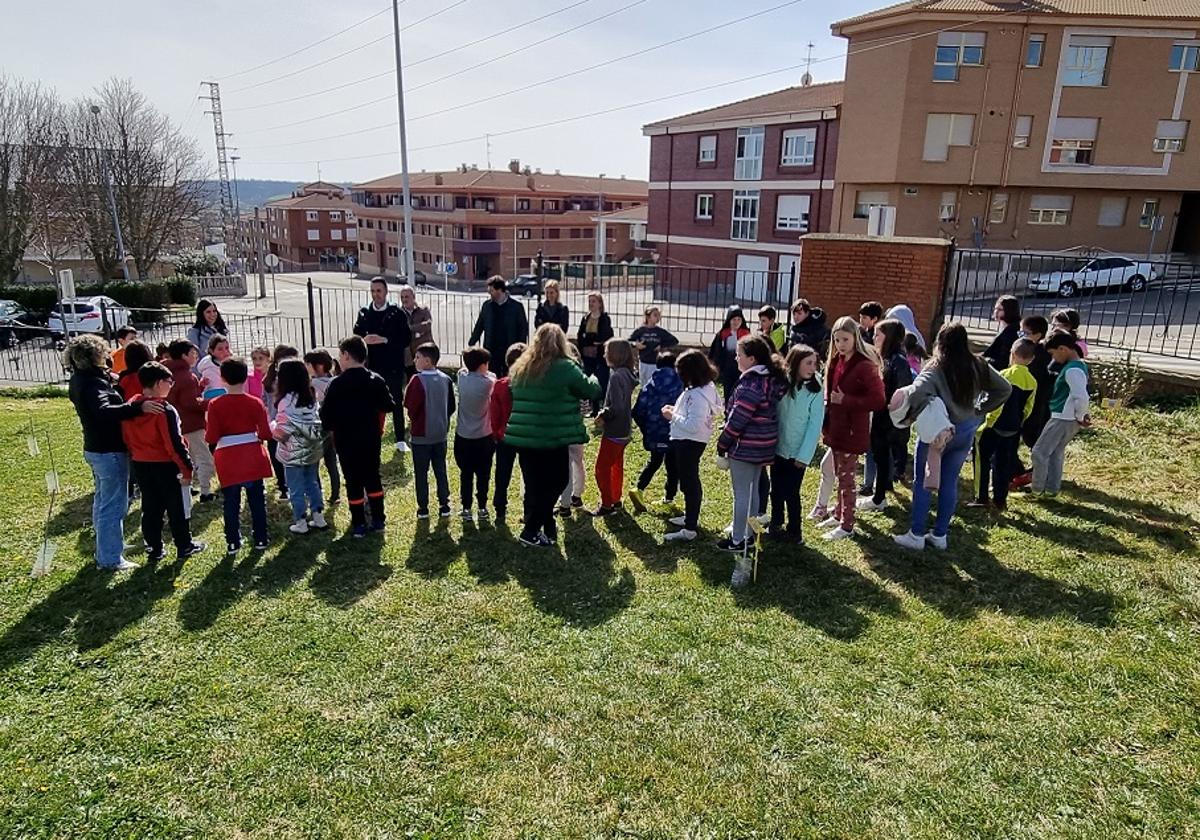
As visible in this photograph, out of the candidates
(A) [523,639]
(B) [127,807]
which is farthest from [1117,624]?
(B) [127,807]

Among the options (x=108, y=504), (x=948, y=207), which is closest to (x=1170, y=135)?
(x=948, y=207)

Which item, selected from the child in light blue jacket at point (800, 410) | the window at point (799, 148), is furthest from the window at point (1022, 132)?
the child in light blue jacket at point (800, 410)

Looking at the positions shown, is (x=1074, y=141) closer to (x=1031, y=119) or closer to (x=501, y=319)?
(x=1031, y=119)

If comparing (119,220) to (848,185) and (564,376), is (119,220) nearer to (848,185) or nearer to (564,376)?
(848,185)

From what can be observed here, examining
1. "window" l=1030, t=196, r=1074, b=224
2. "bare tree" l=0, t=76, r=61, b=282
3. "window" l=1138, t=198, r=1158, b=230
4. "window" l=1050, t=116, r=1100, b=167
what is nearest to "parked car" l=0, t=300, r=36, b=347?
"bare tree" l=0, t=76, r=61, b=282

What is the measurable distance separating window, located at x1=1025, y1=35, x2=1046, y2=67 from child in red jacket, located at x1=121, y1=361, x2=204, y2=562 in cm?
3403

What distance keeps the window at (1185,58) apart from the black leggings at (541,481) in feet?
115

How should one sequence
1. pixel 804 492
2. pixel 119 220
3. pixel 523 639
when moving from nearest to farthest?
pixel 523 639, pixel 804 492, pixel 119 220

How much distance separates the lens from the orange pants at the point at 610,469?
625 cm

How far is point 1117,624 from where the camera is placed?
169 inches

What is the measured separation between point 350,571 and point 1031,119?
33675 mm

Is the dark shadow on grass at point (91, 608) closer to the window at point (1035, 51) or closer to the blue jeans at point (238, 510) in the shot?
the blue jeans at point (238, 510)

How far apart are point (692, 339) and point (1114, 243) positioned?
2722 cm

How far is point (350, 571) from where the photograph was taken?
17.3 ft
